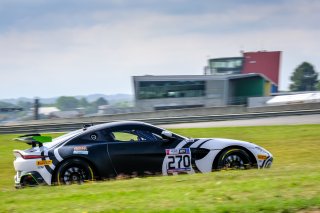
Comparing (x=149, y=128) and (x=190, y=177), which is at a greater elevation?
(x=149, y=128)

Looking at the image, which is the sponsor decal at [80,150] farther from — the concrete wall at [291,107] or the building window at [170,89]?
the building window at [170,89]

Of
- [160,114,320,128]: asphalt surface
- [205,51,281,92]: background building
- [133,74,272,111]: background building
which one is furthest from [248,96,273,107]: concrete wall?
[205,51,281,92]: background building

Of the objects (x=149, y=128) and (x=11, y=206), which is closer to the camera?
(x=11, y=206)

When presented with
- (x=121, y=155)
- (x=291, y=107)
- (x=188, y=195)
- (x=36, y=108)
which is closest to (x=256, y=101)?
(x=291, y=107)

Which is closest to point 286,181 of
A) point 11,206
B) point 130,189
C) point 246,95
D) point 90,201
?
point 130,189

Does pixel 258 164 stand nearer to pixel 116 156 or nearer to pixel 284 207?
pixel 116 156

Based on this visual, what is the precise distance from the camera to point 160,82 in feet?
232

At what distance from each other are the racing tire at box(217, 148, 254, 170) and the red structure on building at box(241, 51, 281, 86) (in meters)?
95.5

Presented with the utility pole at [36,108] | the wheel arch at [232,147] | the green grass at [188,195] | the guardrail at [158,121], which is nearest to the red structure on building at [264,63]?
the utility pole at [36,108]

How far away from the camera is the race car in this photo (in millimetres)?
9750

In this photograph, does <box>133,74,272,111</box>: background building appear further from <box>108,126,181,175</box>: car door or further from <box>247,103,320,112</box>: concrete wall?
<box>108,126,181,175</box>: car door

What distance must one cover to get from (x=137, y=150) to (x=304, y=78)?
494 feet

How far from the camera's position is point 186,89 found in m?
71.1

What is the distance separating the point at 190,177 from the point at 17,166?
3182 millimetres
